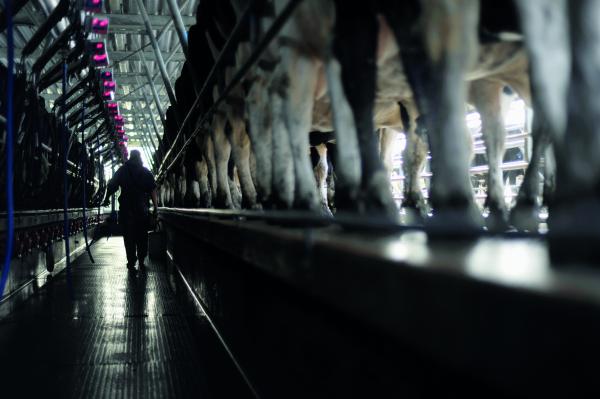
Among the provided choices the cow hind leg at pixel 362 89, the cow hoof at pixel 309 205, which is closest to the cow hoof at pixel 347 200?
the cow hind leg at pixel 362 89

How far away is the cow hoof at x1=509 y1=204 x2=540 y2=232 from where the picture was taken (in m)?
2.12

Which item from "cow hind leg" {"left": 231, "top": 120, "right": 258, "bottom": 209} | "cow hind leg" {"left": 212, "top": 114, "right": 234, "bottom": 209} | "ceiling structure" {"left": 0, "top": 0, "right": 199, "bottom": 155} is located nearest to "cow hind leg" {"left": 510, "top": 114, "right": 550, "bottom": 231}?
"cow hind leg" {"left": 231, "top": 120, "right": 258, "bottom": 209}

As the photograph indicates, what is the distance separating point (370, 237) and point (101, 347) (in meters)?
2.09

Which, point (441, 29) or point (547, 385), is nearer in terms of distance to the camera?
point (547, 385)

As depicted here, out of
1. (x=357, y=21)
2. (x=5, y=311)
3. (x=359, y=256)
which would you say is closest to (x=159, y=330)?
(x=5, y=311)

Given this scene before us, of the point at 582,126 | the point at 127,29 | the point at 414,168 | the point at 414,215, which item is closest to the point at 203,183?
the point at 414,168

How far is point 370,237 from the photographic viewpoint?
1.46 metres

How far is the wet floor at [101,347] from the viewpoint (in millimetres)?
2469

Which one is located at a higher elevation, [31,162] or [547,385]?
[31,162]

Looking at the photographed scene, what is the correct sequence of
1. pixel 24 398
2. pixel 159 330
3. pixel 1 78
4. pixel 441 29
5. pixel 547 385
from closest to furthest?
pixel 547 385, pixel 441 29, pixel 24 398, pixel 159 330, pixel 1 78

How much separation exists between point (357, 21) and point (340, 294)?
2.85 feet

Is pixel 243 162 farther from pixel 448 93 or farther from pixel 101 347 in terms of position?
pixel 448 93

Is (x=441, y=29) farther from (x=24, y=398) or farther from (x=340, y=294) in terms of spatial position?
(x=24, y=398)

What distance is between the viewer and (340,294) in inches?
49.6
